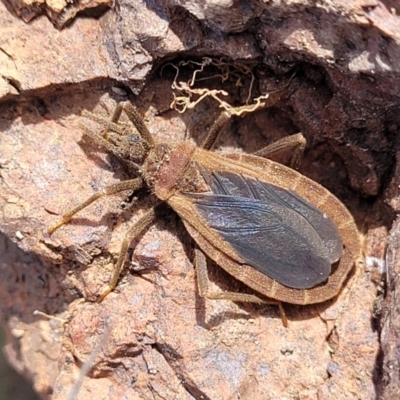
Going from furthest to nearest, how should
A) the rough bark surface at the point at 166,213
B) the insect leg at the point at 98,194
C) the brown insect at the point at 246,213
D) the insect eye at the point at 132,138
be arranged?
the insect eye at the point at 132,138 → the brown insect at the point at 246,213 → the insect leg at the point at 98,194 → the rough bark surface at the point at 166,213

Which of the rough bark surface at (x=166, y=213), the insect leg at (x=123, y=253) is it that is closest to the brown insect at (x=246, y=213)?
the insect leg at (x=123, y=253)


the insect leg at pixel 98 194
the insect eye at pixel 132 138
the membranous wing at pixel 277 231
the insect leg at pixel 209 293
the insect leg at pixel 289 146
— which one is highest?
the insect eye at pixel 132 138

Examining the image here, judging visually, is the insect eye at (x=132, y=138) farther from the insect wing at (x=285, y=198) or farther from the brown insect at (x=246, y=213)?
the insect wing at (x=285, y=198)

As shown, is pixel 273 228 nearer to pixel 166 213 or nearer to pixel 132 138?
pixel 166 213

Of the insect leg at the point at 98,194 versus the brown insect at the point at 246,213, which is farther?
the brown insect at the point at 246,213

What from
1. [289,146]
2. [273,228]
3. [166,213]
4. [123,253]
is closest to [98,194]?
[123,253]

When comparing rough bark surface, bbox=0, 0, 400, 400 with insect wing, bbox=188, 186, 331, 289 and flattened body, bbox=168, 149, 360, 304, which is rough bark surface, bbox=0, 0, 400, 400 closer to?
flattened body, bbox=168, 149, 360, 304

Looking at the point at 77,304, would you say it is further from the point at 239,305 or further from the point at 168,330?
the point at 239,305
